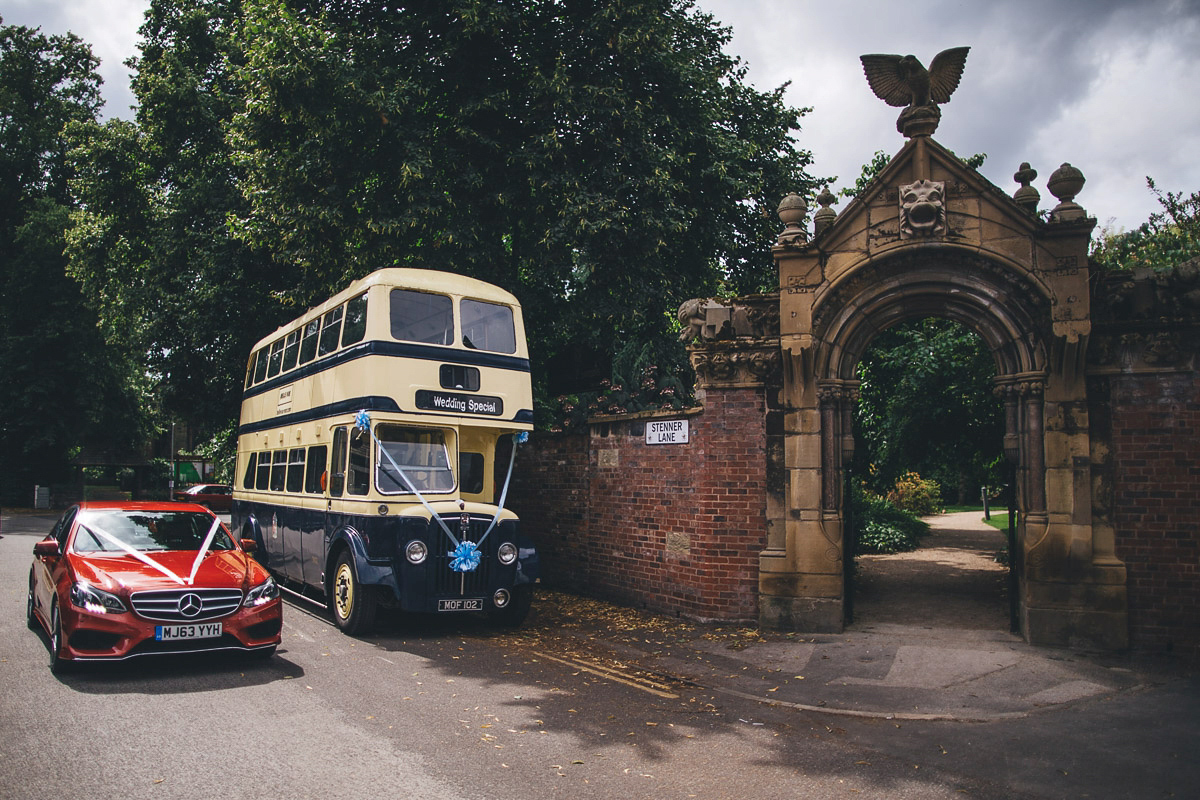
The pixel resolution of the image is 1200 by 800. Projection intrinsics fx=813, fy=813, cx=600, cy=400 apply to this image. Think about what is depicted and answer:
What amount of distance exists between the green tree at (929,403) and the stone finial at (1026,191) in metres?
5.05

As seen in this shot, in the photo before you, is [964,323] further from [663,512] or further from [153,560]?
[153,560]

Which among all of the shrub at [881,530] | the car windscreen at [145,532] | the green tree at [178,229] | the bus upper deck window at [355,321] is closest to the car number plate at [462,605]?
the car windscreen at [145,532]

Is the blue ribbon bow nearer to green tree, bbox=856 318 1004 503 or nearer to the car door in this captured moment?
the car door

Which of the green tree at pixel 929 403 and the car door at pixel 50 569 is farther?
the green tree at pixel 929 403

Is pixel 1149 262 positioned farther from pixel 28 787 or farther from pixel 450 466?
pixel 28 787

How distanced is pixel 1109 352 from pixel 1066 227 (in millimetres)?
1448

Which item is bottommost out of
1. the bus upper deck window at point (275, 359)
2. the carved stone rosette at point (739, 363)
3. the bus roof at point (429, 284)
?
the carved stone rosette at point (739, 363)

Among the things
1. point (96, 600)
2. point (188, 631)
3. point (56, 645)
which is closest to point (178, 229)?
point (56, 645)

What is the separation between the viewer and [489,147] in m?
14.0

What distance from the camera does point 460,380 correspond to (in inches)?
404

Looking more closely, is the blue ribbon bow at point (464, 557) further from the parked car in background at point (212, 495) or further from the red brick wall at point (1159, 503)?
the parked car in background at point (212, 495)

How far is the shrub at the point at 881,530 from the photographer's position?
18.8m

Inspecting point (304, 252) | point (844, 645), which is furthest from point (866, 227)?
point (304, 252)

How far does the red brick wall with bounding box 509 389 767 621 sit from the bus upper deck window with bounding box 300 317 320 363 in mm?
4013
